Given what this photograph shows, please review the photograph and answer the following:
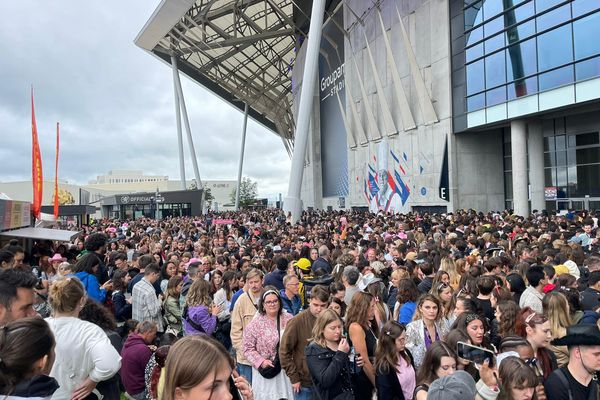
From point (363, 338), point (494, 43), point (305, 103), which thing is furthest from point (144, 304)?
point (494, 43)

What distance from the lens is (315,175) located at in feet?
174

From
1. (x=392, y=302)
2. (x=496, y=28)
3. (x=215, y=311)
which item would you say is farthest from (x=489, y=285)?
(x=496, y=28)

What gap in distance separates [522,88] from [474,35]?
481 centimetres

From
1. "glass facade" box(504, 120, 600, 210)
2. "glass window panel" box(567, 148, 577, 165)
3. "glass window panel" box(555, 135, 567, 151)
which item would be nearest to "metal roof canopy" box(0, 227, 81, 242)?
"glass facade" box(504, 120, 600, 210)

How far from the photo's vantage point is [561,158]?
24.2 m

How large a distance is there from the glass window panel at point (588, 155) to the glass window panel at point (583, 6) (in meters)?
6.90

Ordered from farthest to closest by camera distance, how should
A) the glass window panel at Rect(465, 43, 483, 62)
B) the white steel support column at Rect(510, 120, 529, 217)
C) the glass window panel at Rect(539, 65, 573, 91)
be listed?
the glass window panel at Rect(465, 43, 483, 62) < the white steel support column at Rect(510, 120, 529, 217) < the glass window panel at Rect(539, 65, 573, 91)

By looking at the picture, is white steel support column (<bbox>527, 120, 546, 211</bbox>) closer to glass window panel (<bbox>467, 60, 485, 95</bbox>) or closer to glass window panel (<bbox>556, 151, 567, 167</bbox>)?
glass window panel (<bbox>556, 151, 567, 167</bbox>)

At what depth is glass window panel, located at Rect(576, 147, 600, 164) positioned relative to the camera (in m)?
22.3

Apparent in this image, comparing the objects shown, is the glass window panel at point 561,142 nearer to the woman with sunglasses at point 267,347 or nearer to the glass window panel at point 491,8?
the glass window panel at point 491,8

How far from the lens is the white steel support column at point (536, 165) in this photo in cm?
2300

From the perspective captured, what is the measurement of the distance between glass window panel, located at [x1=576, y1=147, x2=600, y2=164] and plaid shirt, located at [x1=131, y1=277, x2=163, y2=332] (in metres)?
23.4

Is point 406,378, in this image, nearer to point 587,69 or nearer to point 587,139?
point 587,69

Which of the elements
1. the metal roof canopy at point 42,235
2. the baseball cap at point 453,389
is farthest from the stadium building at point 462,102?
the baseball cap at point 453,389
